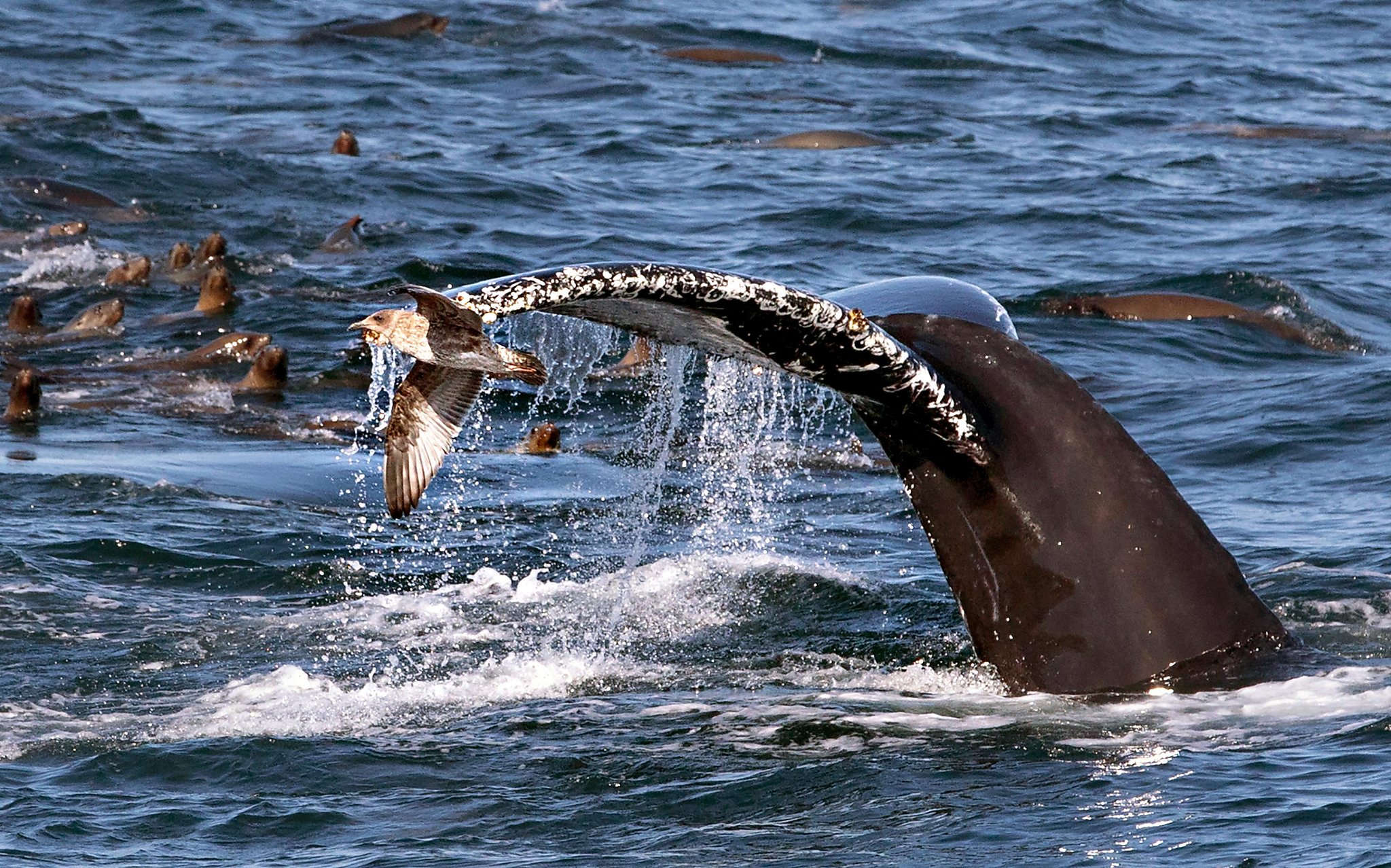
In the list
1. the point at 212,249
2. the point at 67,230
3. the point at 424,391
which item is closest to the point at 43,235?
the point at 67,230

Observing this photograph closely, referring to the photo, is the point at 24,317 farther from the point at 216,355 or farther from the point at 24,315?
the point at 216,355

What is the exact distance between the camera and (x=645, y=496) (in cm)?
1000

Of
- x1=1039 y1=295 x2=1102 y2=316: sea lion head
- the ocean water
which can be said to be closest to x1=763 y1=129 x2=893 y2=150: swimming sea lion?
the ocean water

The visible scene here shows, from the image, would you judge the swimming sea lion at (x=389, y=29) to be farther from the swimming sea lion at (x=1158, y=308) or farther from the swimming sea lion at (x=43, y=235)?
the swimming sea lion at (x=1158, y=308)

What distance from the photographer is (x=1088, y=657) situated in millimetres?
5293

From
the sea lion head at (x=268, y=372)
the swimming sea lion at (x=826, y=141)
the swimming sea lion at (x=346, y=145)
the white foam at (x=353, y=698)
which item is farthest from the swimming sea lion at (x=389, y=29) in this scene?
the white foam at (x=353, y=698)

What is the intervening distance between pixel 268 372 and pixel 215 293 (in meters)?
2.30

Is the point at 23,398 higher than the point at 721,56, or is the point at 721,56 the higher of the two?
the point at 721,56

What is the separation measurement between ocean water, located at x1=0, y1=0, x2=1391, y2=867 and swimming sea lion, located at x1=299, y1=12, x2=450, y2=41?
2.38 meters

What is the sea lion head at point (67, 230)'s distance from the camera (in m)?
16.5

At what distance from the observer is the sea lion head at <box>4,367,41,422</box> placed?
37.1ft

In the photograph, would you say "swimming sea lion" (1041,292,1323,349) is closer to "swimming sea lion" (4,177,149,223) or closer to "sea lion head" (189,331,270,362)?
"sea lion head" (189,331,270,362)

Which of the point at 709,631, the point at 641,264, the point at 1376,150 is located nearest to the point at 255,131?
the point at 1376,150

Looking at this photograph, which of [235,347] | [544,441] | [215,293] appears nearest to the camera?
[544,441]
